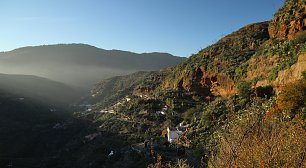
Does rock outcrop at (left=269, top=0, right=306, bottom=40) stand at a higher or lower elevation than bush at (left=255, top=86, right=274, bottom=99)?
higher

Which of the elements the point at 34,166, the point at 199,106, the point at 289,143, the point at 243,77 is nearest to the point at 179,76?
the point at 199,106

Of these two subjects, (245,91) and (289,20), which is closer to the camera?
(245,91)

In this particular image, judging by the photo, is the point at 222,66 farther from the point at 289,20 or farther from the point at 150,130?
→ the point at 150,130

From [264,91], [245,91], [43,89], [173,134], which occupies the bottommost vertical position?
[43,89]

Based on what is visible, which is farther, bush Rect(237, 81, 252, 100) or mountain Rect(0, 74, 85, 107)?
mountain Rect(0, 74, 85, 107)

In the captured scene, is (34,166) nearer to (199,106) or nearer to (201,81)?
(199,106)

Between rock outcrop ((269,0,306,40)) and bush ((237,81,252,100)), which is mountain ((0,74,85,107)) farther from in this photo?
bush ((237,81,252,100))

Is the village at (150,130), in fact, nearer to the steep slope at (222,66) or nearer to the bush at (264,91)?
the steep slope at (222,66)

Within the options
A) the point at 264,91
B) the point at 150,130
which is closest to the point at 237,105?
the point at 264,91

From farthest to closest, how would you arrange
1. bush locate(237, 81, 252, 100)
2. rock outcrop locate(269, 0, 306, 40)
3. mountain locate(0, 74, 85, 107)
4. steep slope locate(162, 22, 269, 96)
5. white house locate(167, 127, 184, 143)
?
mountain locate(0, 74, 85, 107) → steep slope locate(162, 22, 269, 96) → rock outcrop locate(269, 0, 306, 40) → white house locate(167, 127, 184, 143) → bush locate(237, 81, 252, 100)

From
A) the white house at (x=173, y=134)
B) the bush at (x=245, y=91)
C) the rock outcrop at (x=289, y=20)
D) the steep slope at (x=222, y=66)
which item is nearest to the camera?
the bush at (x=245, y=91)

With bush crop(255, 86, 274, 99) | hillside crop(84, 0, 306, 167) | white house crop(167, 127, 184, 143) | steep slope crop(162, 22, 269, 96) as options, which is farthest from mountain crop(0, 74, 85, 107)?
bush crop(255, 86, 274, 99)

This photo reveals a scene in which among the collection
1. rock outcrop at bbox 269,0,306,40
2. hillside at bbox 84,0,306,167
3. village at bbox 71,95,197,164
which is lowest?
village at bbox 71,95,197,164

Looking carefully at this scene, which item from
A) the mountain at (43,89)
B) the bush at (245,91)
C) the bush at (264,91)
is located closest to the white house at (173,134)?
the bush at (245,91)
